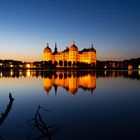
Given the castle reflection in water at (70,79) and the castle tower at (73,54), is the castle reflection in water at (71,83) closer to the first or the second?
the castle reflection in water at (70,79)

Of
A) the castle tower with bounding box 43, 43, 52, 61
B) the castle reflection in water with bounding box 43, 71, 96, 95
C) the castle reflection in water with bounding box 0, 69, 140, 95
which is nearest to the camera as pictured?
the castle reflection in water with bounding box 43, 71, 96, 95

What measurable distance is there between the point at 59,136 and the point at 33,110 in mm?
4272

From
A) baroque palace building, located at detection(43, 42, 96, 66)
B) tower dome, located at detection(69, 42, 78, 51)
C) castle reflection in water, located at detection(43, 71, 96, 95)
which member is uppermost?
tower dome, located at detection(69, 42, 78, 51)

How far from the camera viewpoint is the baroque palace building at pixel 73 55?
121475 millimetres

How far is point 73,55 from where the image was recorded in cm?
12125

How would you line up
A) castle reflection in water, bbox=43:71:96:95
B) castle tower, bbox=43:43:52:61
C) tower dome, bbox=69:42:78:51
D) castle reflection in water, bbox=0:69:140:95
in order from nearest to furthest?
castle reflection in water, bbox=43:71:96:95 → castle reflection in water, bbox=0:69:140:95 → tower dome, bbox=69:42:78:51 → castle tower, bbox=43:43:52:61

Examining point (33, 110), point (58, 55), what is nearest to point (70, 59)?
point (58, 55)

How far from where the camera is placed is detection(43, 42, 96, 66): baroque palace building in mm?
121475

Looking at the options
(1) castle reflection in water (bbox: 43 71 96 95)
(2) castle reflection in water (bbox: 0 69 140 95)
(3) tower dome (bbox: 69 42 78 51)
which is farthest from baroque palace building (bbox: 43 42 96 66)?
(1) castle reflection in water (bbox: 43 71 96 95)

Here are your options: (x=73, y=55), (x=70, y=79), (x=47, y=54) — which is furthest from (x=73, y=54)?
(x=70, y=79)

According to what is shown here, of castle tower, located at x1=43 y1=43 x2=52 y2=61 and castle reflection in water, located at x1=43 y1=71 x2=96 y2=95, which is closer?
castle reflection in water, located at x1=43 y1=71 x2=96 y2=95

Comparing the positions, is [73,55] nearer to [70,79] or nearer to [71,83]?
[70,79]

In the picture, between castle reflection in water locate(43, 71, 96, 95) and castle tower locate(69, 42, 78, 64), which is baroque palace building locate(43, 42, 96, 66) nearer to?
castle tower locate(69, 42, 78, 64)

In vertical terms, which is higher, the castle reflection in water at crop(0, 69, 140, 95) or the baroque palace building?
the baroque palace building
